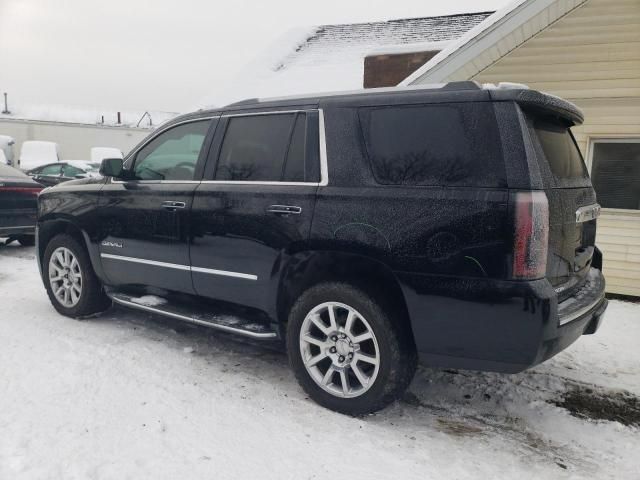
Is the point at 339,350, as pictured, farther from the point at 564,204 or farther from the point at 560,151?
the point at 560,151

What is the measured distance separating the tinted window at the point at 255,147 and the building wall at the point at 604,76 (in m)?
5.10

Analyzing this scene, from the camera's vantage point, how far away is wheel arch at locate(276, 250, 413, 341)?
3.09 m

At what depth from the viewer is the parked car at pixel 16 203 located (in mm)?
7910

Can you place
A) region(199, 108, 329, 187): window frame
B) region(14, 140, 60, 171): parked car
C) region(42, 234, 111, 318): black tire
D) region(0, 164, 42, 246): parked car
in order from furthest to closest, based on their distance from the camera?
region(14, 140, 60, 171): parked car → region(0, 164, 42, 246): parked car → region(42, 234, 111, 318): black tire → region(199, 108, 329, 187): window frame

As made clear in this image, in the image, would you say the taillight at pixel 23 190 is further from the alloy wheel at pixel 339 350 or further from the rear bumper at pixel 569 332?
the rear bumper at pixel 569 332

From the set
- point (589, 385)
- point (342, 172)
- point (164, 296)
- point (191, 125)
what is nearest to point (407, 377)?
point (342, 172)

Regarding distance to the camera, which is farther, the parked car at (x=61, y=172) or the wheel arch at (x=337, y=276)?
the parked car at (x=61, y=172)

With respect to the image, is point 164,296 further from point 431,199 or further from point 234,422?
point 431,199

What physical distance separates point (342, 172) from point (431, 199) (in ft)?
2.13

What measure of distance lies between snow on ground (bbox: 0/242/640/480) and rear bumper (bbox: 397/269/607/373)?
0.55 metres

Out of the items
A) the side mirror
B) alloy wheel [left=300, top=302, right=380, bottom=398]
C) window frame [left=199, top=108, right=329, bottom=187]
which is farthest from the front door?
alloy wheel [left=300, top=302, right=380, bottom=398]

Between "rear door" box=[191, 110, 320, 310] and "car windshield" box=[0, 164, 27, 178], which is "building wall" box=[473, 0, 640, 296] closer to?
"rear door" box=[191, 110, 320, 310]

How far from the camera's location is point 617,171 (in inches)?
276

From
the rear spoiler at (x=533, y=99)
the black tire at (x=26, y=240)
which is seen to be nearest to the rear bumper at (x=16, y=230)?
the black tire at (x=26, y=240)
